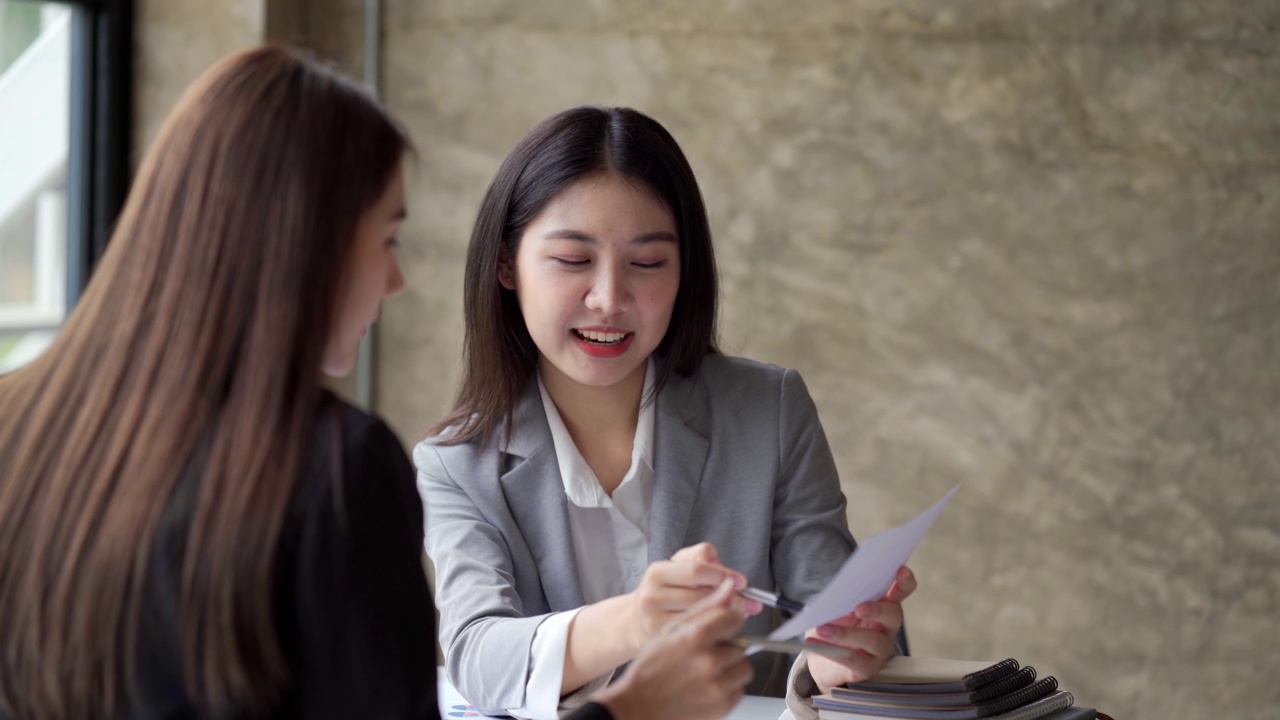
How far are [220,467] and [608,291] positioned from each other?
3.00 ft

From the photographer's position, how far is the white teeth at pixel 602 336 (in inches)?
72.3

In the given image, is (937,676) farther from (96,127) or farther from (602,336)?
(96,127)

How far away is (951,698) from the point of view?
4.71ft

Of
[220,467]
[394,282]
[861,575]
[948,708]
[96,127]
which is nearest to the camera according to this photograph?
[220,467]

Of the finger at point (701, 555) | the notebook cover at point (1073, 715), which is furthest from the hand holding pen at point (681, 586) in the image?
the notebook cover at point (1073, 715)

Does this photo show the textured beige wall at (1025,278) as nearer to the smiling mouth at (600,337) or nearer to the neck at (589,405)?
the neck at (589,405)

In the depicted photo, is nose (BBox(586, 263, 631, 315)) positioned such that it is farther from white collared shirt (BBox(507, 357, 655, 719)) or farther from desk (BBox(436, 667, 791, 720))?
desk (BBox(436, 667, 791, 720))

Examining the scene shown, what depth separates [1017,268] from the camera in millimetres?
3334

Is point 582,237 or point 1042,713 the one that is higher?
point 582,237

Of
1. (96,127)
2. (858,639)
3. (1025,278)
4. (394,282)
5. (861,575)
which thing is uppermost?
(96,127)

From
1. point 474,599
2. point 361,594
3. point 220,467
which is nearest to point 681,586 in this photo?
point 474,599

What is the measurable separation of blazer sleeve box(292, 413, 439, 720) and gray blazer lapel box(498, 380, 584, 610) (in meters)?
0.80

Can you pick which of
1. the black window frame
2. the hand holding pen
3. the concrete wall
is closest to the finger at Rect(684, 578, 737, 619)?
the hand holding pen

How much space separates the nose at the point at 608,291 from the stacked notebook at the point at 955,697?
2.04 ft
